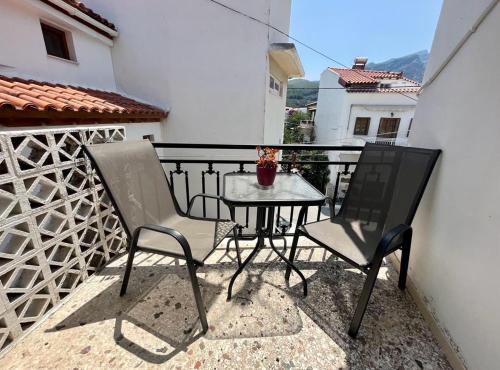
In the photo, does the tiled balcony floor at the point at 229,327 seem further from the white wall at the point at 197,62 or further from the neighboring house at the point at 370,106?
the neighboring house at the point at 370,106

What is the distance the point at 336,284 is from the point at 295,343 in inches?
23.9

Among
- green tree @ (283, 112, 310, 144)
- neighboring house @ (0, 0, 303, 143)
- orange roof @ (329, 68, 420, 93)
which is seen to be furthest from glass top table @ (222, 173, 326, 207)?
green tree @ (283, 112, 310, 144)

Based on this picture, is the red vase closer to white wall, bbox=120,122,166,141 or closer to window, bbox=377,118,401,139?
white wall, bbox=120,122,166,141

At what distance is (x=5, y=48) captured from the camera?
2.80 meters

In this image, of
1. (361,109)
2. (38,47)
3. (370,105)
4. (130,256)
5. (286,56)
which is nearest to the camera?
(130,256)

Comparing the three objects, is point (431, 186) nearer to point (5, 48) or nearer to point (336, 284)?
point (336, 284)

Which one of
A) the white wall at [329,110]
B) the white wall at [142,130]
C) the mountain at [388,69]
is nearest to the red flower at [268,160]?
the white wall at [142,130]

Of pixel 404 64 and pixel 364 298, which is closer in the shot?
pixel 364 298

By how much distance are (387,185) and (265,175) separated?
89 cm

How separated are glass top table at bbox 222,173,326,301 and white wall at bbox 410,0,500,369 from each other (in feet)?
2.37

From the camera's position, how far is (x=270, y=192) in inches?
59.0

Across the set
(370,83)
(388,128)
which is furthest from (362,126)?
(370,83)

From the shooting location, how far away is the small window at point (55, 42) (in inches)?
132

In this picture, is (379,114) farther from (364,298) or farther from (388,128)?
(364,298)
